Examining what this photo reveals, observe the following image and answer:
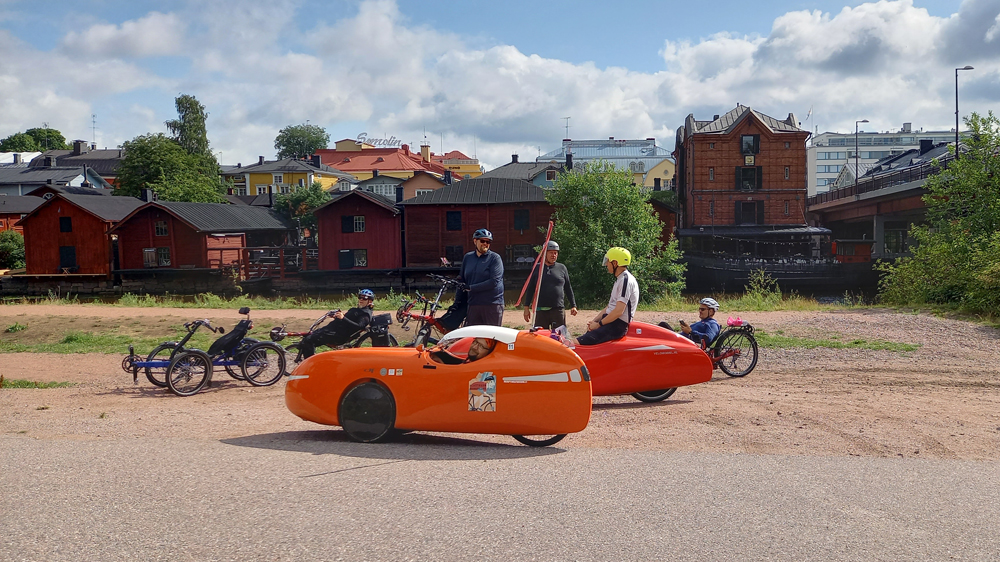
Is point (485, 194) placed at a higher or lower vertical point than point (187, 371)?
higher

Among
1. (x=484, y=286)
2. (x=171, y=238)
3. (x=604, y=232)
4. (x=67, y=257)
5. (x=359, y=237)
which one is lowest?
(x=484, y=286)

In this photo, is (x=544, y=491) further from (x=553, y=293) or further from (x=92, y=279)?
(x=92, y=279)

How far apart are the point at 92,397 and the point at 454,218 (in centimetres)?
4380

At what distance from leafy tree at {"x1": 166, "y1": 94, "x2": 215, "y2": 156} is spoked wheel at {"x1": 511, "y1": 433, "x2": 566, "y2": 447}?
88055mm

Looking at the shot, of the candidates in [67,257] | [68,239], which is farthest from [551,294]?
[67,257]

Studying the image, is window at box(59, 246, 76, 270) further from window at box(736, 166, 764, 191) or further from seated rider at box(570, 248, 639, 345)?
seated rider at box(570, 248, 639, 345)

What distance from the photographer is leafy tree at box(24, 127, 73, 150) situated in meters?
127

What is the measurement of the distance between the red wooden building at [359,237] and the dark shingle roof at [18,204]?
30.0 metres

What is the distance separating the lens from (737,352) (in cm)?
1159

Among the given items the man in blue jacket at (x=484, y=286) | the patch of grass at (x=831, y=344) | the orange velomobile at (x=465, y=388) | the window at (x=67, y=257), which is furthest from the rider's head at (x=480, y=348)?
the window at (x=67, y=257)

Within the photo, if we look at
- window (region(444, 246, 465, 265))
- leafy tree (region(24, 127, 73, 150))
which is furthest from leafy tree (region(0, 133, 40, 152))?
window (region(444, 246, 465, 265))

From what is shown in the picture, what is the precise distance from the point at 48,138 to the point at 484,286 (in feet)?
462

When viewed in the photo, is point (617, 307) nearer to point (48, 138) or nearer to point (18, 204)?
point (18, 204)

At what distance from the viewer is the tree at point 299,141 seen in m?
134
